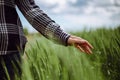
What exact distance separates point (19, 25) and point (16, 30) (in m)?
0.04

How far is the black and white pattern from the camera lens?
1333 mm

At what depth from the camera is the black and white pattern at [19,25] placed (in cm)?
133

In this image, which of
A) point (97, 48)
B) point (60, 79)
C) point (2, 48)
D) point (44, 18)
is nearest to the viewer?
point (60, 79)

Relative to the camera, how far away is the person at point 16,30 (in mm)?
1324

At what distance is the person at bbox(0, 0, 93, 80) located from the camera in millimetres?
1324

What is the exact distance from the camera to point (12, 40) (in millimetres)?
1354

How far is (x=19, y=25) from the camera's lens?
4.63 ft

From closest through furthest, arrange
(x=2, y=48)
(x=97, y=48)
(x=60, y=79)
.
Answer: (x=60, y=79) < (x=2, y=48) < (x=97, y=48)

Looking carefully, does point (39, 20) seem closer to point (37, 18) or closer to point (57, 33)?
point (37, 18)

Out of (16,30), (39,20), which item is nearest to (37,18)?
(39,20)

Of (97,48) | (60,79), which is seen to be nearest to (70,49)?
(60,79)

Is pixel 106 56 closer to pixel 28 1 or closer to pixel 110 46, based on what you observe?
pixel 110 46

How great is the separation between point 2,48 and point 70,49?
532mm

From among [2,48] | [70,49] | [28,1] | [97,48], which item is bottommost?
[97,48]
